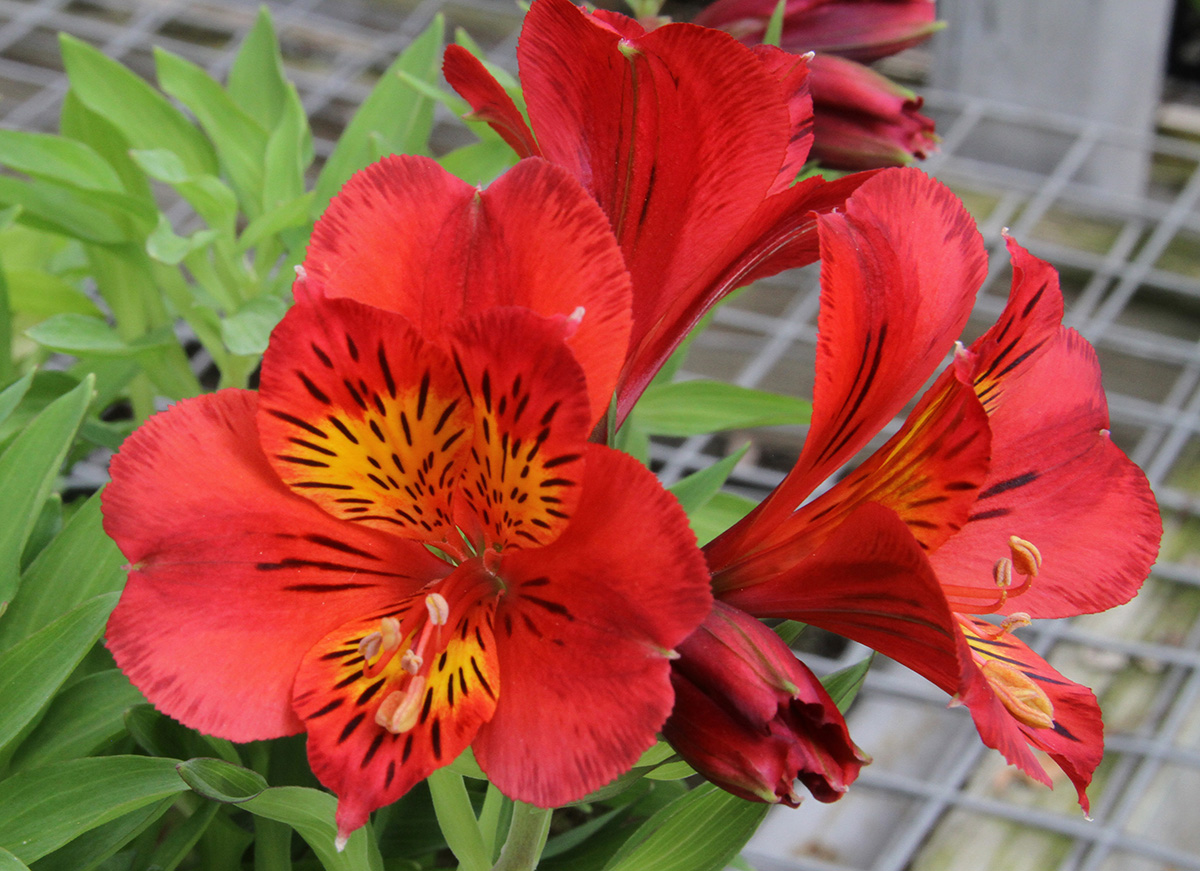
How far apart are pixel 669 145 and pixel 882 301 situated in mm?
113

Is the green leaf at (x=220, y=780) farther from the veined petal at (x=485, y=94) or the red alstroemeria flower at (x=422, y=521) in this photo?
the veined petal at (x=485, y=94)

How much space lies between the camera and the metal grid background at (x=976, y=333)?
1.00 metres

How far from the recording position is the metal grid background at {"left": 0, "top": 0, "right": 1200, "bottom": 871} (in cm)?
100

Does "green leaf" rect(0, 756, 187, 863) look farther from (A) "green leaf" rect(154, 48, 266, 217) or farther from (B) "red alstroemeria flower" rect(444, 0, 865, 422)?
(A) "green leaf" rect(154, 48, 266, 217)

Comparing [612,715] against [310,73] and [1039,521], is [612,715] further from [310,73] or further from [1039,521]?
[310,73]

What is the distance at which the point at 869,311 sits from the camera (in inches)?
16.4

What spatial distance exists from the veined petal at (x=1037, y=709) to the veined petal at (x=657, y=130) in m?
0.19

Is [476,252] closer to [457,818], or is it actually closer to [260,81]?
[457,818]

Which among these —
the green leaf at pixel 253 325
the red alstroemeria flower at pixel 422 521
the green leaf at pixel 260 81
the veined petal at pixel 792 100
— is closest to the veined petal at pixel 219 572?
the red alstroemeria flower at pixel 422 521

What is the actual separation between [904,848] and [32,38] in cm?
157

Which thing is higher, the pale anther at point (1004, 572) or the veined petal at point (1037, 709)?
the pale anther at point (1004, 572)

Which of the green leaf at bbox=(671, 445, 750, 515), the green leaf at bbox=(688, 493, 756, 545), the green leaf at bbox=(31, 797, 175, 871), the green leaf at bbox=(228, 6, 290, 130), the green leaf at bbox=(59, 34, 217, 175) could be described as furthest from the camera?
the green leaf at bbox=(228, 6, 290, 130)

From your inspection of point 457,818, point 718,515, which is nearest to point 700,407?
point 718,515

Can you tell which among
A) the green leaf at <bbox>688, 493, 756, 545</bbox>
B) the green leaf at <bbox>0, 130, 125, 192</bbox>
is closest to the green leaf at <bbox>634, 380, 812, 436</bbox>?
the green leaf at <bbox>688, 493, 756, 545</bbox>
